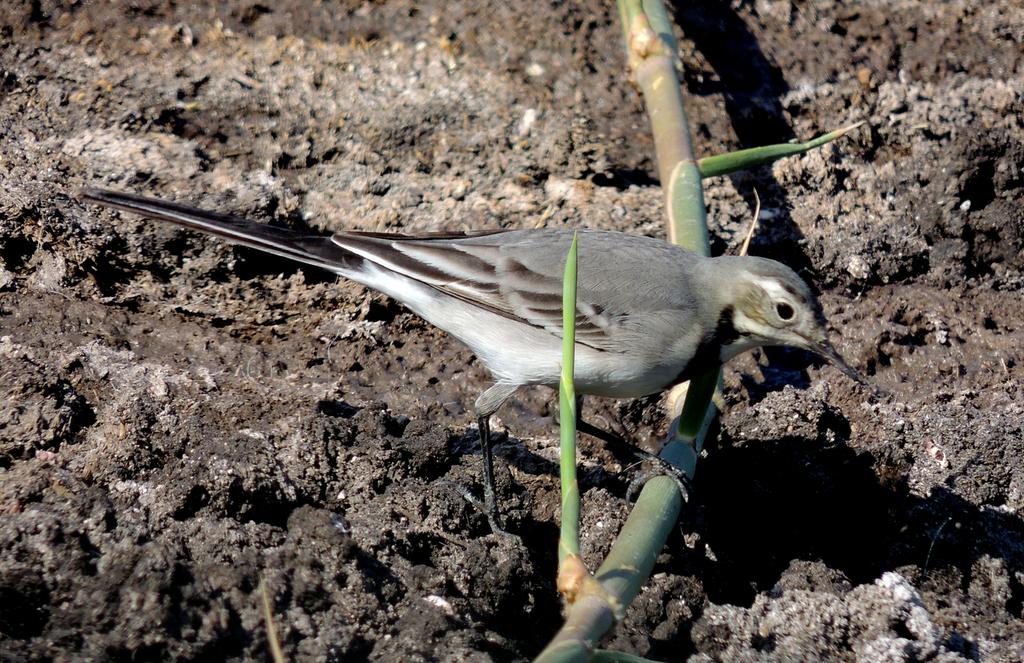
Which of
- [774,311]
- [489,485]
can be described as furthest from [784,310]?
[489,485]

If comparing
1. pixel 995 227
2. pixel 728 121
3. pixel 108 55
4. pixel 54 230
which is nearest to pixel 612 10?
pixel 728 121

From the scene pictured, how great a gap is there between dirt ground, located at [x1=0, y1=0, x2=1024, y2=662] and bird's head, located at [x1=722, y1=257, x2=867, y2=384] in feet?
0.97

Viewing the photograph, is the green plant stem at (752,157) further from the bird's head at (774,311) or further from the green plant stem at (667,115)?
the bird's head at (774,311)

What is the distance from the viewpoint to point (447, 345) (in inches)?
213

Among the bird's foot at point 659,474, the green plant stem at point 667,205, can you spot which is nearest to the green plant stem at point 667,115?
the green plant stem at point 667,205

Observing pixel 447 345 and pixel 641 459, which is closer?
pixel 641 459

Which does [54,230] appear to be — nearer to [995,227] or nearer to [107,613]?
[107,613]

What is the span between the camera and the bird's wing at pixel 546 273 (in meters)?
4.79

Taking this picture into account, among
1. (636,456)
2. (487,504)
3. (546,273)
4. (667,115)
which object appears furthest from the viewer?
(667,115)

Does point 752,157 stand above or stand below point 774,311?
above

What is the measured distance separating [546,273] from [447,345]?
0.83 meters

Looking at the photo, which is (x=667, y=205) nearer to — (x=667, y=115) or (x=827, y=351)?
(x=667, y=115)

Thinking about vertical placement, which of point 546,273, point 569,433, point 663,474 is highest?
point 546,273

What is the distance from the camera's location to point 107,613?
3088 millimetres
